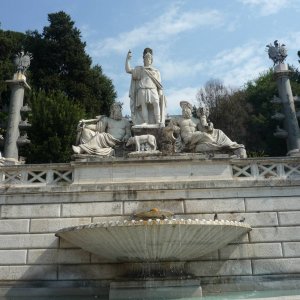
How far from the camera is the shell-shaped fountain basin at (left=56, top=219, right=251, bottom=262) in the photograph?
954 cm

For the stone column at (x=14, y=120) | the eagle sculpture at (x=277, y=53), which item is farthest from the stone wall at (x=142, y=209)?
the eagle sculpture at (x=277, y=53)

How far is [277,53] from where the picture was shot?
59.2 ft

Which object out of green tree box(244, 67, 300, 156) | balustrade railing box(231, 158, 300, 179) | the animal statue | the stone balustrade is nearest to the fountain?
the stone balustrade

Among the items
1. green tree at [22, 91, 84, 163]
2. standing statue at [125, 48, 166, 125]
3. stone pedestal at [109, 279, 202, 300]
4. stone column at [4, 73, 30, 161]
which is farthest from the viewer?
green tree at [22, 91, 84, 163]

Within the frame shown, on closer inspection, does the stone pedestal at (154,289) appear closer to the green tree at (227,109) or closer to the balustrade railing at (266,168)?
the balustrade railing at (266,168)

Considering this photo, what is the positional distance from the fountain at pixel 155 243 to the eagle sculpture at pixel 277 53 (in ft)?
31.7

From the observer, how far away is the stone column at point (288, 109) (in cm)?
1639

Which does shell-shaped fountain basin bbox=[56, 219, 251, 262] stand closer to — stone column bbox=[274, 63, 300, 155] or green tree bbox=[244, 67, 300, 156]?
stone column bbox=[274, 63, 300, 155]

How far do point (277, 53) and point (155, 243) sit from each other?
1198 cm

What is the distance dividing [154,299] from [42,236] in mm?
4148

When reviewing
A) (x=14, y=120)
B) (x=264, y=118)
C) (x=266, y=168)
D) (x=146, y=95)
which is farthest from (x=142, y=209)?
(x=264, y=118)

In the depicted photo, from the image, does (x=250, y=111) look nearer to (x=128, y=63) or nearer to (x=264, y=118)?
(x=264, y=118)

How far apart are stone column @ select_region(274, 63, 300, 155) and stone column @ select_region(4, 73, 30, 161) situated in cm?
1154

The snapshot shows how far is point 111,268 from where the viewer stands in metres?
11.7
